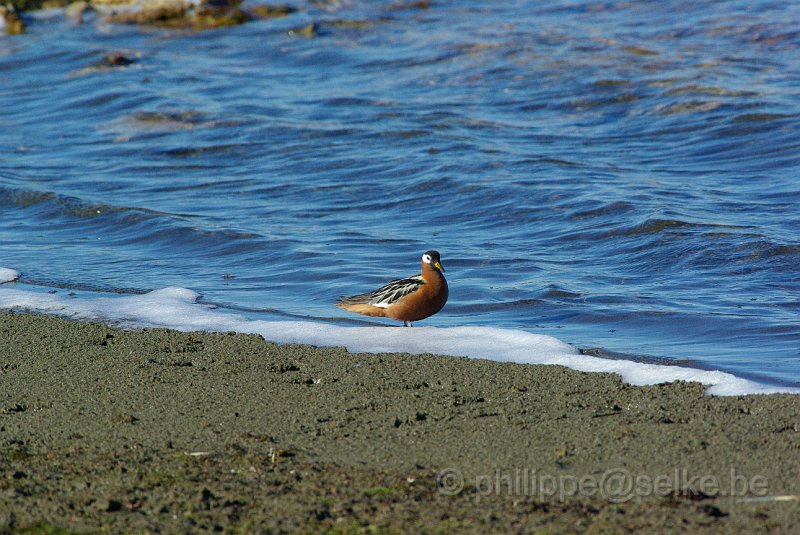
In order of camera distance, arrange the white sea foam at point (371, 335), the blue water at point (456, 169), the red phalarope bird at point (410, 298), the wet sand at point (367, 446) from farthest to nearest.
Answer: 1. the blue water at point (456, 169)
2. the red phalarope bird at point (410, 298)
3. the white sea foam at point (371, 335)
4. the wet sand at point (367, 446)

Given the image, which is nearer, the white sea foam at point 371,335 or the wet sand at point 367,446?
the wet sand at point 367,446

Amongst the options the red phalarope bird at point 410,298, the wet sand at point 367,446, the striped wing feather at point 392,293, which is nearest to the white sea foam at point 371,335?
the red phalarope bird at point 410,298

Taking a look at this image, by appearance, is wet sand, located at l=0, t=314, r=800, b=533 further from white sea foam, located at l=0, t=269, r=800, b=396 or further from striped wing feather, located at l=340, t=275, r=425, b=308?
striped wing feather, located at l=340, t=275, r=425, b=308

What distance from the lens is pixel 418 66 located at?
20969 millimetres

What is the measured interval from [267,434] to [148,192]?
9247mm

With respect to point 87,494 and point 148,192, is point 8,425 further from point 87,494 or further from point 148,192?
point 148,192

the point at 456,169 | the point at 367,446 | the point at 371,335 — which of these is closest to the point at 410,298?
the point at 371,335

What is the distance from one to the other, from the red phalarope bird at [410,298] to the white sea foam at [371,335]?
0.17m

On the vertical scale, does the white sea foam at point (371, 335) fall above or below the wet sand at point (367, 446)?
below

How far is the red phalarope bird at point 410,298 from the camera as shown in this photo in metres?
8.09

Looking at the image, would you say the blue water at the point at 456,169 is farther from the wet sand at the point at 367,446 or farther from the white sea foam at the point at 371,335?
the wet sand at the point at 367,446

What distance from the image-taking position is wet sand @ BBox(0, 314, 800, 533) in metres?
4.12

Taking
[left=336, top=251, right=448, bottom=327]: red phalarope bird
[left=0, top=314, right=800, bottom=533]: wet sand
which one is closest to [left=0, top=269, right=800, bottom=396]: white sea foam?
[left=336, top=251, right=448, bottom=327]: red phalarope bird

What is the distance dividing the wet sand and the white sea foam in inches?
15.0
